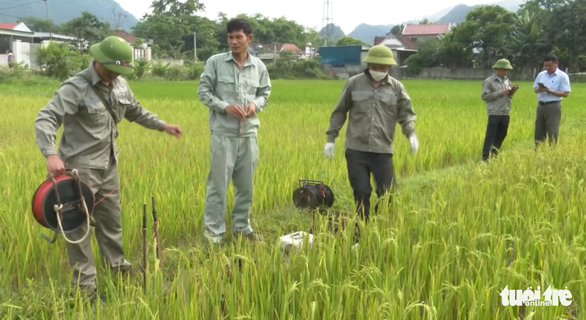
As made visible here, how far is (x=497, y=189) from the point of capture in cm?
405

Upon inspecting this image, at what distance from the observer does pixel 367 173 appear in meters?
3.81

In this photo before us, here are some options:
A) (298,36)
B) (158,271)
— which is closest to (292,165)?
(158,271)


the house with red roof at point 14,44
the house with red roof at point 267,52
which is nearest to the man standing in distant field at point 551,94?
the house with red roof at point 14,44

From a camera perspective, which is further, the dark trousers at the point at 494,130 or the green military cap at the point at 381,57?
the dark trousers at the point at 494,130

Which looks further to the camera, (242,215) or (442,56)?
(442,56)

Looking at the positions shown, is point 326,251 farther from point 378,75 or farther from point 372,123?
point 378,75

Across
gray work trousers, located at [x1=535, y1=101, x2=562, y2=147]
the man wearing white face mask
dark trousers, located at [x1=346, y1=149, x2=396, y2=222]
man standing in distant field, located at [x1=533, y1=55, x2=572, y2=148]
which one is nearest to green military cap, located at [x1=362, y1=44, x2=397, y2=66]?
the man wearing white face mask

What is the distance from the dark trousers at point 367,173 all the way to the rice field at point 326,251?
190mm

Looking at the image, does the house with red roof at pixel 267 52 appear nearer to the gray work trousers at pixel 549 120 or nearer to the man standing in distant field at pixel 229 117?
the gray work trousers at pixel 549 120

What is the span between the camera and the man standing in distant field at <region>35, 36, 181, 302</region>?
8.41ft

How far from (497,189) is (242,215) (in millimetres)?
1989

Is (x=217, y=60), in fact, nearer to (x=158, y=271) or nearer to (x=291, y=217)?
(x=291, y=217)

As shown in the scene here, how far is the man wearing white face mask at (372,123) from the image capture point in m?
3.70

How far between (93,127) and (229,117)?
3.29 ft
